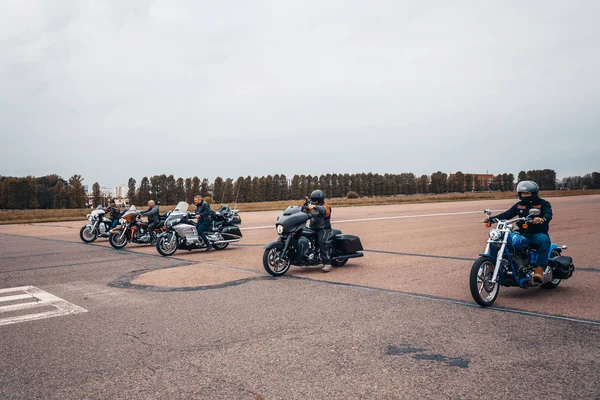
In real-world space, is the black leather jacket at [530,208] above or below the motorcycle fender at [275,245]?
above

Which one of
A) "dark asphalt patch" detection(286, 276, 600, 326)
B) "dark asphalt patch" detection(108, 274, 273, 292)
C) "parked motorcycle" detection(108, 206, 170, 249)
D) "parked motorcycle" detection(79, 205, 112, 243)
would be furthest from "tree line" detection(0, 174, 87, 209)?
"dark asphalt patch" detection(286, 276, 600, 326)

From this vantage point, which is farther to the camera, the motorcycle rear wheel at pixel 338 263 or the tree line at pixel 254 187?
the tree line at pixel 254 187

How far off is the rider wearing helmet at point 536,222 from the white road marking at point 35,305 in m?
6.56

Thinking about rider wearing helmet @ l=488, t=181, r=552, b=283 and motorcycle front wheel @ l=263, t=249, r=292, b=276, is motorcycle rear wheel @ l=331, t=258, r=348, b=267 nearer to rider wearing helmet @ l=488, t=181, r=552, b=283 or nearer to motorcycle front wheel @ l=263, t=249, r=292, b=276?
motorcycle front wheel @ l=263, t=249, r=292, b=276

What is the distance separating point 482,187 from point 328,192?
62.5 meters

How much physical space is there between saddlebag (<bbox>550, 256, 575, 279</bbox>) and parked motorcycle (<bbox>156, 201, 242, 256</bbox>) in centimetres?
961

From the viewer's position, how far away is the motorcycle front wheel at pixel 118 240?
1591 cm

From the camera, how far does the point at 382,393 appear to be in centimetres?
380

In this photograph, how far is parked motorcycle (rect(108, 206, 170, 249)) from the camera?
53.0 ft

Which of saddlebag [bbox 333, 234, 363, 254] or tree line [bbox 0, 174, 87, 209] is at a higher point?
tree line [bbox 0, 174, 87, 209]

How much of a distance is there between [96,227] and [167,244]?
6.18m

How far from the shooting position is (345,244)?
1055 centimetres

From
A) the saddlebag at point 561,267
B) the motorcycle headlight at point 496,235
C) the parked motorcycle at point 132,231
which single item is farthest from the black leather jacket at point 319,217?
the parked motorcycle at point 132,231

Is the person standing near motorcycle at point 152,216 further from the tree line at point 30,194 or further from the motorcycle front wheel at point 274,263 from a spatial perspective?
the tree line at point 30,194
